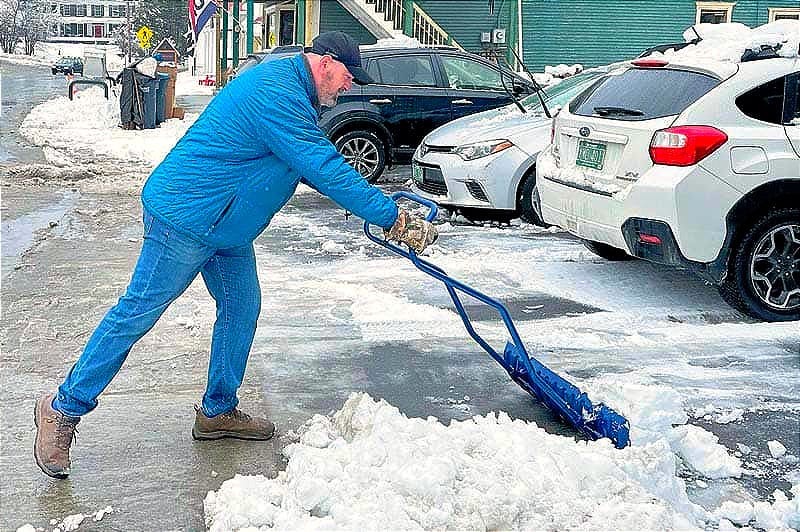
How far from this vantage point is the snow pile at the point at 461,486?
351cm

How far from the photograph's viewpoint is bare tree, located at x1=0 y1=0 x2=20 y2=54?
91.9 metres

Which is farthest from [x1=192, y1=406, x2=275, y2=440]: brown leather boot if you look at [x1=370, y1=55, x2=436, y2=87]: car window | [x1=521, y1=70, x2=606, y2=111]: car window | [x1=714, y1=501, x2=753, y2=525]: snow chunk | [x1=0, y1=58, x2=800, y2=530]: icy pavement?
[x1=370, y1=55, x2=436, y2=87]: car window

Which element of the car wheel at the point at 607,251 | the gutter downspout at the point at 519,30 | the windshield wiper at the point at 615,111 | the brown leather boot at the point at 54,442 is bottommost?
the brown leather boot at the point at 54,442

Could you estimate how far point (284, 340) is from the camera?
6.20 metres

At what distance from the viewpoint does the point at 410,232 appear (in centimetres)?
421

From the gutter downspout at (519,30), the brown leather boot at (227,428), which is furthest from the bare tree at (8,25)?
the brown leather boot at (227,428)

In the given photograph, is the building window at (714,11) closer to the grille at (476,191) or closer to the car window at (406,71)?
the car window at (406,71)

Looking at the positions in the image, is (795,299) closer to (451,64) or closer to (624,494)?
(624,494)

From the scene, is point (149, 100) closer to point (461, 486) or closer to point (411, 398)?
point (411, 398)

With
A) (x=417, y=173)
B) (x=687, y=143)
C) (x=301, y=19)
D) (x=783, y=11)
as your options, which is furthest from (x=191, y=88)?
(x=687, y=143)

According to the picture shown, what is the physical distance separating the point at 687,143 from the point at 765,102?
69cm

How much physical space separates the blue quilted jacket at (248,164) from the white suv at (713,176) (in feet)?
9.17

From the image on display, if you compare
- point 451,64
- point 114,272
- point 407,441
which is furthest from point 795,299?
point 451,64

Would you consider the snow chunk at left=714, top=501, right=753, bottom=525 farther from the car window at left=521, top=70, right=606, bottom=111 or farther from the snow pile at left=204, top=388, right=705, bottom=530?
the car window at left=521, top=70, right=606, bottom=111
